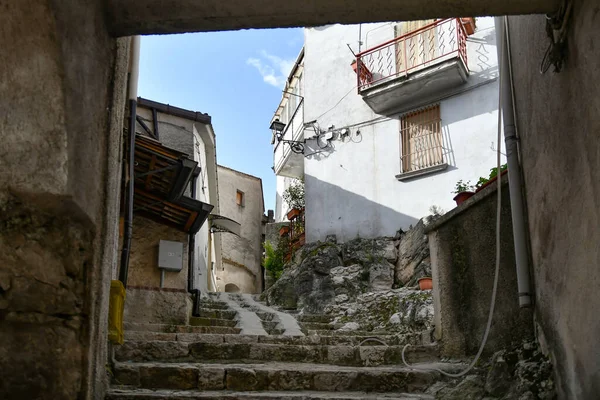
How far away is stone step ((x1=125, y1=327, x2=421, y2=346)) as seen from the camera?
5.77m

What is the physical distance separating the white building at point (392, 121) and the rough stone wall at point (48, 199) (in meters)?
11.0

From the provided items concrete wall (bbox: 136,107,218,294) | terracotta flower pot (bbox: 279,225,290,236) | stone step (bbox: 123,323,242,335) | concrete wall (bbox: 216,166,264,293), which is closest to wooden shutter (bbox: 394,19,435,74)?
concrete wall (bbox: 136,107,218,294)

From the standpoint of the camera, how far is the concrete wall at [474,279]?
13.8 feet

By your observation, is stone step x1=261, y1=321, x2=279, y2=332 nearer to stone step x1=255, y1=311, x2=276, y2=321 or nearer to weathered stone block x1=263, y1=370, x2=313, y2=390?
stone step x1=255, y1=311, x2=276, y2=321

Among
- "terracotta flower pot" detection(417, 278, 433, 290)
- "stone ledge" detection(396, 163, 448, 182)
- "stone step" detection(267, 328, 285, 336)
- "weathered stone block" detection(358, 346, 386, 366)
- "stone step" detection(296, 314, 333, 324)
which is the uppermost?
"stone ledge" detection(396, 163, 448, 182)

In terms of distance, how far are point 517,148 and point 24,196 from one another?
3.06 meters

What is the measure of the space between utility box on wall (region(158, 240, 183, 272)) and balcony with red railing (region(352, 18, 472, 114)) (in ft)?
23.2

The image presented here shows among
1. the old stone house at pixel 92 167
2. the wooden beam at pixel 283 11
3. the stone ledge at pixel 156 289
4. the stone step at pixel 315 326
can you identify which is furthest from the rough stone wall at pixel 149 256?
the wooden beam at pixel 283 11

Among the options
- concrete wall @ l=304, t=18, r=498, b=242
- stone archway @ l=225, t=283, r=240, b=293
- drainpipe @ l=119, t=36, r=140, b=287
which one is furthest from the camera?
stone archway @ l=225, t=283, r=240, b=293

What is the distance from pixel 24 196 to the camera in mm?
2691

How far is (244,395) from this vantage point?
3961mm

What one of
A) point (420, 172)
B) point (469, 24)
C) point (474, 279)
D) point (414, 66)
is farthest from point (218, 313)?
point (469, 24)

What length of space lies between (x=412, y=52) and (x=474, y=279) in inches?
411

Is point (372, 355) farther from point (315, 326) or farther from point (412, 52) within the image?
point (412, 52)
